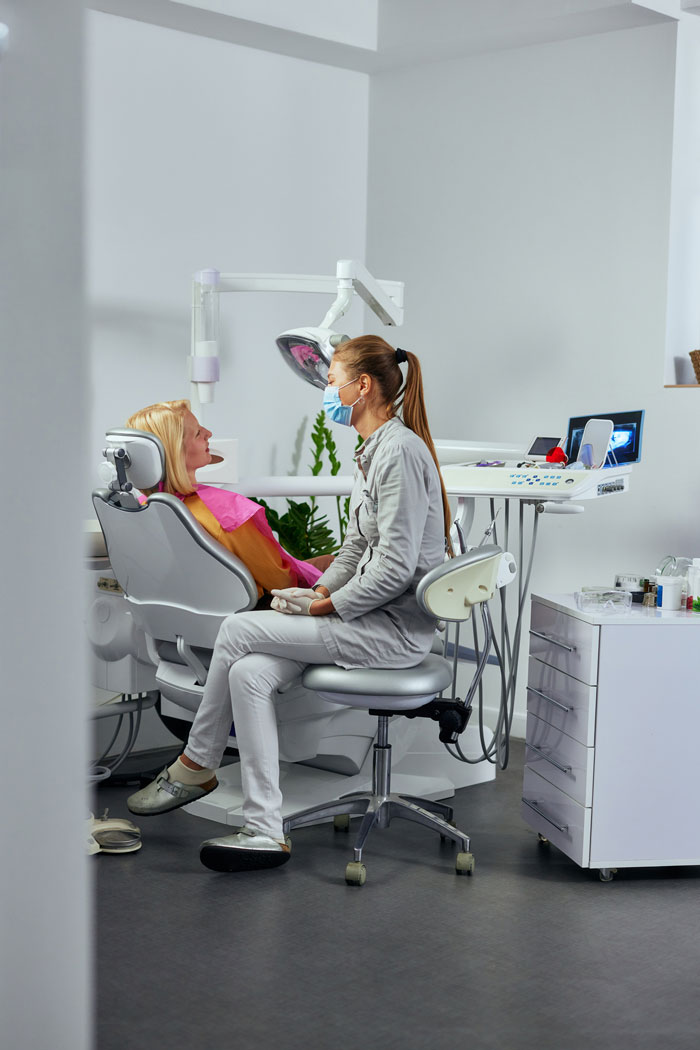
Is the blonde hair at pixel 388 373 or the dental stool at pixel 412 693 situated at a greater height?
the blonde hair at pixel 388 373

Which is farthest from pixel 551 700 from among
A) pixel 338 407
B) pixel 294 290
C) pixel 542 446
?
pixel 294 290

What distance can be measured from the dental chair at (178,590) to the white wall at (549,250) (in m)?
1.47

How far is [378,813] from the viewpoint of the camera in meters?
3.00

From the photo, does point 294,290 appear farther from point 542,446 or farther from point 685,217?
point 685,217

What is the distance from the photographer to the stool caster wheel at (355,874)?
9.23 feet

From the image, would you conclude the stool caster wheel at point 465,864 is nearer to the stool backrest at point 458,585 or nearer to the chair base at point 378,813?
the chair base at point 378,813

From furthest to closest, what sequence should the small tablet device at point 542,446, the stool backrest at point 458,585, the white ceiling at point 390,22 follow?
the white ceiling at point 390,22 < the small tablet device at point 542,446 < the stool backrest at point 458,585

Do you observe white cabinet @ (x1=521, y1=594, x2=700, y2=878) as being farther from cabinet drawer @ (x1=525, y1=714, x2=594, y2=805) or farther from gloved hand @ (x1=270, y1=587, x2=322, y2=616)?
gloved hand @ (x1=270, y1=587, x2=322, y2=616)

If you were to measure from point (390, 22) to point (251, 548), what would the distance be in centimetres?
242

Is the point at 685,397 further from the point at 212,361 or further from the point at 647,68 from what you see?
the point at 212,361

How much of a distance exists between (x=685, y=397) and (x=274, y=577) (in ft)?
5.55

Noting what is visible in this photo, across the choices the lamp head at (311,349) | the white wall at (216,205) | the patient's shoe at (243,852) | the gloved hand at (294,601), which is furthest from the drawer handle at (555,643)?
the white wall at (216,205)

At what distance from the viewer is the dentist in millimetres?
2812

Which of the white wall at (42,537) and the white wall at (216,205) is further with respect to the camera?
the white wall at (216,205)
